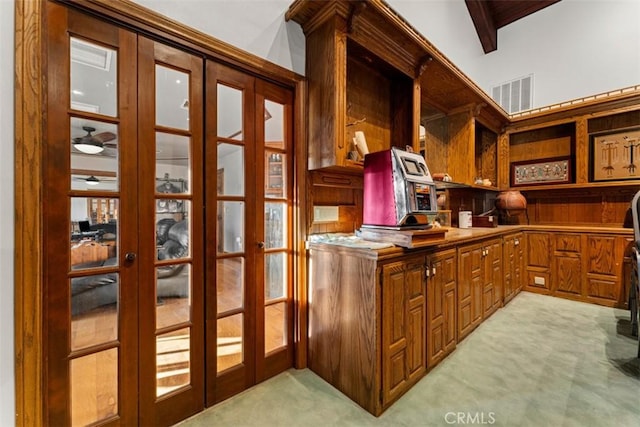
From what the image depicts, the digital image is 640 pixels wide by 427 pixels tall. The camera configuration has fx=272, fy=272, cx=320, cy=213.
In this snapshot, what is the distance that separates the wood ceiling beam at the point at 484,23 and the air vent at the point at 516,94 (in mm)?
778

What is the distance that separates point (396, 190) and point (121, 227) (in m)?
1.59

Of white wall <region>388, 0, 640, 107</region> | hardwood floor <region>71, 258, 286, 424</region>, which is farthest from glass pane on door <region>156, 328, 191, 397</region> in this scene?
white wall <region>388, 0, 640, 107</region>

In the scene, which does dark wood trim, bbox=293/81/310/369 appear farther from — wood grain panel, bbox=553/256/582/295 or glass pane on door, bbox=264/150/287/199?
wood grain panel, bbox=553/256/582/295

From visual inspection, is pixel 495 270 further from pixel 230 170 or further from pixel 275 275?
pixel 230 170

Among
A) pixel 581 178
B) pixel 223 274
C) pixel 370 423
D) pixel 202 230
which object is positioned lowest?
pixel 370 423

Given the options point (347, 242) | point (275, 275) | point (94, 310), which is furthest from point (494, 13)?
point (94, 310)

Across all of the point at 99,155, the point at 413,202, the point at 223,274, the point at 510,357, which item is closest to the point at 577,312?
the point at 510,357

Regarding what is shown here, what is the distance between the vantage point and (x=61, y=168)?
1.24 meters

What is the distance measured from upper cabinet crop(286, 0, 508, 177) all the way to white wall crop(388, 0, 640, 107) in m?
0.97

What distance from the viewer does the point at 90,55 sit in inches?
52.6

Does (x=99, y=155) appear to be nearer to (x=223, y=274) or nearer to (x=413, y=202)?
(x=223, y=274)

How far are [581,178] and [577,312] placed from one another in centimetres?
185

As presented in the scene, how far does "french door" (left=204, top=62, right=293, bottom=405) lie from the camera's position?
66.6 inches

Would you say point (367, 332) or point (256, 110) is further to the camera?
point (256, 110)
